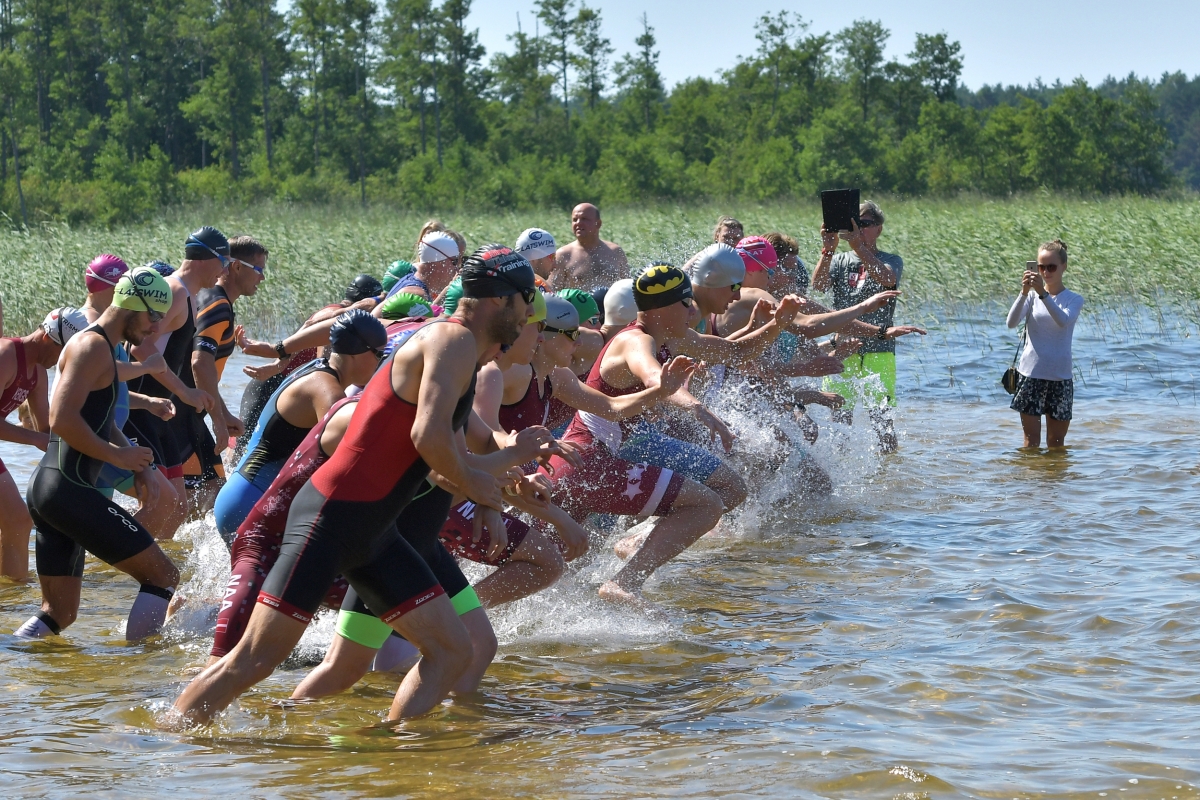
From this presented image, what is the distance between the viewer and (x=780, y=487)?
8.51 m

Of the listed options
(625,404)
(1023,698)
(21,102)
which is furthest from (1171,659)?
(21,102)

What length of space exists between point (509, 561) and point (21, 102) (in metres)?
58.9

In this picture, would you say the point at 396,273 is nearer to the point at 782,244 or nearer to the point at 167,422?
the point at 167,422

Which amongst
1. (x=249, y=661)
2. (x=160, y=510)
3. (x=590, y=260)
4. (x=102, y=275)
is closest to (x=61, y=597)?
(x=160, y=510)

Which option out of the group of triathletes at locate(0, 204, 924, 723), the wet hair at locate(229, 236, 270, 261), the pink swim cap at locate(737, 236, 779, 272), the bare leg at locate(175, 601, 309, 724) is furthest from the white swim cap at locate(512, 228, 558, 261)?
the bare leg at locate(175, 601, 309, 724)

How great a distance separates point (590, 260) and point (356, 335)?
5960mm

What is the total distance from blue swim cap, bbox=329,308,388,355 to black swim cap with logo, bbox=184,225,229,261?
2.63 meters

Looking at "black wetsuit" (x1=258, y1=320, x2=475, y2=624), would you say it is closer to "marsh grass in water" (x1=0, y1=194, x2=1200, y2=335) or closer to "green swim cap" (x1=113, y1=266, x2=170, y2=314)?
"green swim cap" (x1=113, y1=266, x2=170, y2=314)

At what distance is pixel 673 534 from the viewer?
5.96 meters

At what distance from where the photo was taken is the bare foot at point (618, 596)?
5.97 m

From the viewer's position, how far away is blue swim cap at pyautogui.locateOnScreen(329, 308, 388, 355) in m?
4.69

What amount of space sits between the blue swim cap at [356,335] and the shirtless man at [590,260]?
5.75 metres

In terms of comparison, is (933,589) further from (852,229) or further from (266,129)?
(266,129)

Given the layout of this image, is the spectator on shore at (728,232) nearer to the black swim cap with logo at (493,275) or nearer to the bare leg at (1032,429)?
the bare leg at (1032,429)
